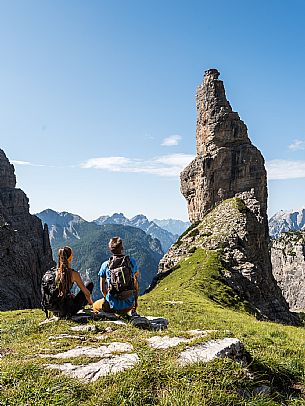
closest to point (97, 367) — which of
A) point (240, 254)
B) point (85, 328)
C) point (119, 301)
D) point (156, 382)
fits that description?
point (156, 382)

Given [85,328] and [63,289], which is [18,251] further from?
[85,328]

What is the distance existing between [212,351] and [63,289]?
7382 mm

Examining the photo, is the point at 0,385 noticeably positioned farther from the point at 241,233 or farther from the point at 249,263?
the point at 241,233

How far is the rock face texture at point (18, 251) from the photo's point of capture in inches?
2719

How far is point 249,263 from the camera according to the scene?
51.9m

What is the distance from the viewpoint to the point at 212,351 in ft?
28.2

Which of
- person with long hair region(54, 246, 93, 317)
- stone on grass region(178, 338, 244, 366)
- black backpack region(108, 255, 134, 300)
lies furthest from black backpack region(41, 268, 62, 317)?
stone on grass region(178, 338, 244, 366)

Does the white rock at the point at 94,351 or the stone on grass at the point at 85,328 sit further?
the stone on grass at the point at 85,328

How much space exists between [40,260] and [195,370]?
106804 mm

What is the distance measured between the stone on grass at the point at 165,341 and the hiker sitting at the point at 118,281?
159 inches

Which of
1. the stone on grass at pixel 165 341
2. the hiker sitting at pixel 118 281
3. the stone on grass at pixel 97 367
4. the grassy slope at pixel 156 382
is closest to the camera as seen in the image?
the grassy slope at pixel 156 382

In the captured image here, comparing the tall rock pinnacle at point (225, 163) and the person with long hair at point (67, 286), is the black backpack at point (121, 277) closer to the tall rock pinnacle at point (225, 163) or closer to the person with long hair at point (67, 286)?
the person with long hair at point (67, 286)

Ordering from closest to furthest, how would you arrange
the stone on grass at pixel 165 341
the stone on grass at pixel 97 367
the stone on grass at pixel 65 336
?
1. the stone on grass at pixel 97 367
2. the stone on grass at pixel 165 341
3. the stone on grass at pixel 65 336

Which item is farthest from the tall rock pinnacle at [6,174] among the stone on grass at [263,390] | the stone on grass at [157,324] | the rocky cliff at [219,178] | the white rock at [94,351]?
the stone on grass at [263,390]
